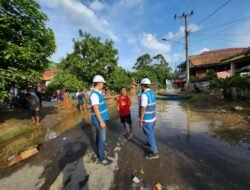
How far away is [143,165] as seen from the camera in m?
3.45

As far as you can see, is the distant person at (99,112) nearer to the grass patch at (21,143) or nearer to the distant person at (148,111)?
the distant person at (148,111)

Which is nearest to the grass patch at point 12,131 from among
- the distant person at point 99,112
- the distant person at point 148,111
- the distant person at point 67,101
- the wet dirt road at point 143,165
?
the wet dirt road at point 143,165

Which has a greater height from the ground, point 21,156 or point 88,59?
point 88,59

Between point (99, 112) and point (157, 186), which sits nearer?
point (157, 186)

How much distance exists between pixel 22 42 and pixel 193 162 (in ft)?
23.2

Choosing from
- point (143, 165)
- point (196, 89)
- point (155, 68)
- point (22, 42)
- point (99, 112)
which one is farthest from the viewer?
point (155, 68)

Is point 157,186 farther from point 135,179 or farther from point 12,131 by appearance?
point 12,131

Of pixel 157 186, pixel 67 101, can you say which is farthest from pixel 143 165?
pixel 67 101

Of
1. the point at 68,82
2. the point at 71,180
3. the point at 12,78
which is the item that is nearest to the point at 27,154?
the point at 71,180

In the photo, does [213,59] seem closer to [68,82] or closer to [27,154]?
[68,82]

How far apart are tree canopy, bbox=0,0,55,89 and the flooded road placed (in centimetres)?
483

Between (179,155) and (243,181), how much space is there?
1.37 meters

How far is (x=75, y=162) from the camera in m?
3.80

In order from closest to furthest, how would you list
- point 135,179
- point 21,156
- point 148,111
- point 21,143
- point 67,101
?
point 135,179, point 148,111, point 21,156, point 21,143, point 67,101
